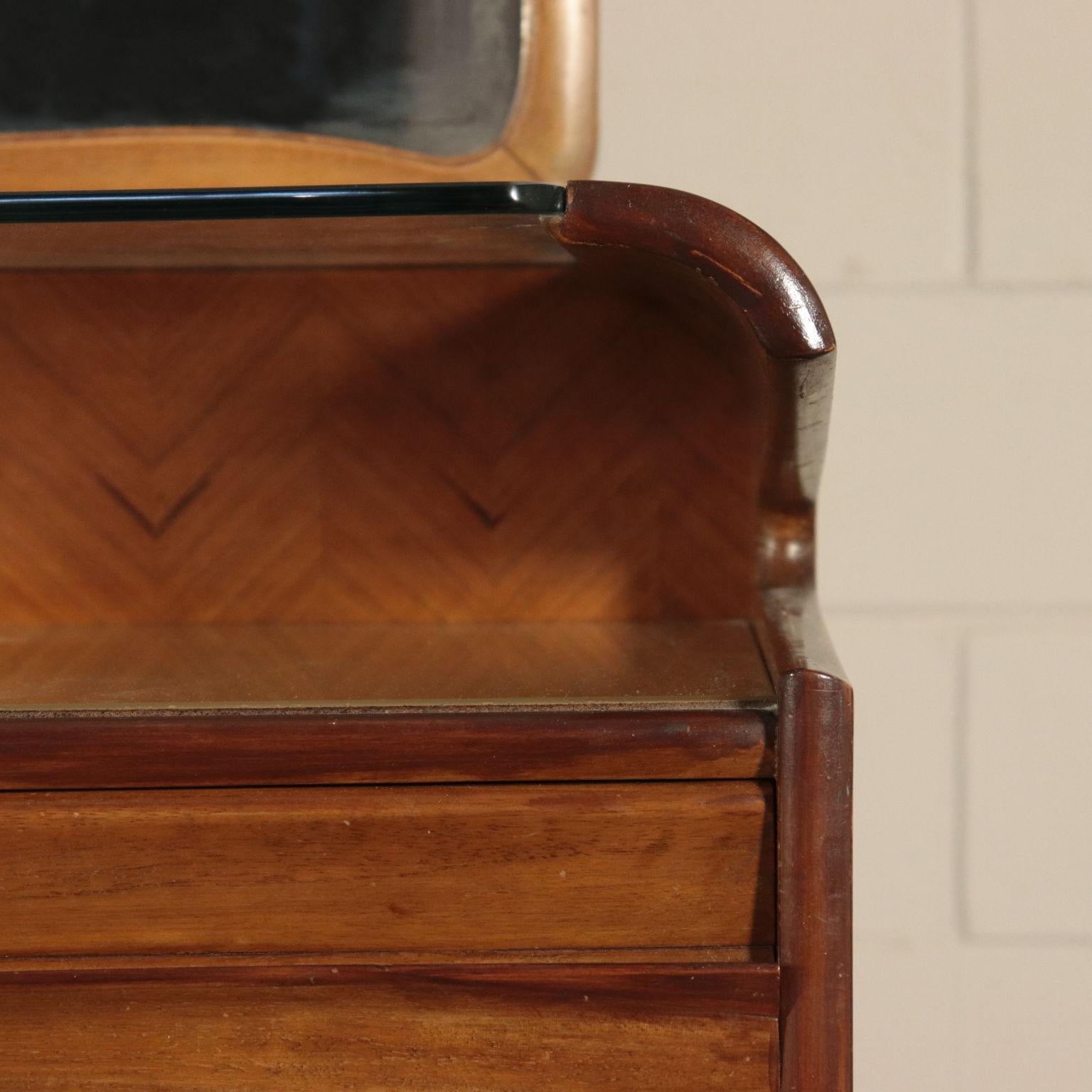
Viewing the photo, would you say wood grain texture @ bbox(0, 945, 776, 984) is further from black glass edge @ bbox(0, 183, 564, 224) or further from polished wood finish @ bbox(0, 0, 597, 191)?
polished wood finish @ bbox(0, 0, 597, 191)

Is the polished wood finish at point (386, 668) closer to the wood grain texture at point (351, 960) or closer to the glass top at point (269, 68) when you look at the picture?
the wood grain texture at point (351, 960)

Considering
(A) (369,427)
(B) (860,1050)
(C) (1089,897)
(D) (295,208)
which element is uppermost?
(D) (295,208)

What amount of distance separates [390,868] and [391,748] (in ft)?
0.14

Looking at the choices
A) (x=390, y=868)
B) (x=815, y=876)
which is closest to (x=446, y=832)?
(x=390, y=868)

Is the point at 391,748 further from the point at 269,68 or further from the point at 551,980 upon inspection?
the point at 269,68

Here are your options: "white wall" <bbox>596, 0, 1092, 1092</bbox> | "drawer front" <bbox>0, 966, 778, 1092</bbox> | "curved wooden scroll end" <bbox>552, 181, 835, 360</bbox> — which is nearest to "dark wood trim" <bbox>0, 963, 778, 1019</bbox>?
"drawer front" <bbox>0, 966, 778, 1092</bbox>

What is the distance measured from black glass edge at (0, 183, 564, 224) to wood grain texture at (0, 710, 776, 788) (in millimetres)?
191

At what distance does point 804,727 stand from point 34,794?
11.0 inches

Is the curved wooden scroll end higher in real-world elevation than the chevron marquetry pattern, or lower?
higher

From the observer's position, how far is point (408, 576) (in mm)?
667

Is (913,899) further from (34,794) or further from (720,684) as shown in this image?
(34,794)

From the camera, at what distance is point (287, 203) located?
418mm

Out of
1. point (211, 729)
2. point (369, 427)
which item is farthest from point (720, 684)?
point (369, 427)

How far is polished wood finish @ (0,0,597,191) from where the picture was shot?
1.96ft
